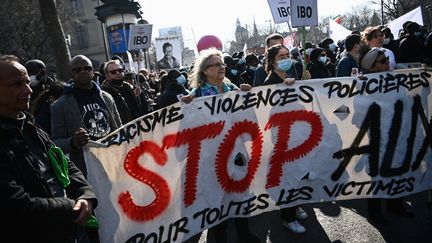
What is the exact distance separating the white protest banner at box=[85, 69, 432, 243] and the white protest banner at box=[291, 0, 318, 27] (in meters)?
1.82

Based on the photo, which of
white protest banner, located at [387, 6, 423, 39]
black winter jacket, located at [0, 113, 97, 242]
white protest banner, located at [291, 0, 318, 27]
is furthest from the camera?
white protest banner, located at [387, 6, 423, 39]

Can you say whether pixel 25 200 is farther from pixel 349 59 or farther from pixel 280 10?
pixel 280 10

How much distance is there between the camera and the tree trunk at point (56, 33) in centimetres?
969

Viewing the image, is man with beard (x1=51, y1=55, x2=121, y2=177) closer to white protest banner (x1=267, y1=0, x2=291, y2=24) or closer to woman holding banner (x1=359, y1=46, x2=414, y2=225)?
woman holding banner (x1=359, y1=46, x2=414, y2=225)

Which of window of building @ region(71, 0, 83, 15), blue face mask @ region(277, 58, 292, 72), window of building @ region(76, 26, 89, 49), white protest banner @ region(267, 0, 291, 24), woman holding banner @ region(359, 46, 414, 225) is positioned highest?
window of building @ region(71, 0, 83, 15)

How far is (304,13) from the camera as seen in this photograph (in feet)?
17.0

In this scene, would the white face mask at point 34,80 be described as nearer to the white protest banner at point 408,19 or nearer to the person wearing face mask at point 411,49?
the person wearing face mask at point 411,49

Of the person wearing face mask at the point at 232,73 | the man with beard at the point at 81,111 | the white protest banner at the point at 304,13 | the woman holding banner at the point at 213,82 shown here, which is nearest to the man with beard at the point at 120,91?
the man with beard at the point at 81,111

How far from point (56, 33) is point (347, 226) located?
8.92 m

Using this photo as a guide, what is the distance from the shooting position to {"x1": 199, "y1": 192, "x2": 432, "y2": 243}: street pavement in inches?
140

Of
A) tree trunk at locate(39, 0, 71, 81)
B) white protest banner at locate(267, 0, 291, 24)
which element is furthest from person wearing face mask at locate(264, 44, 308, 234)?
tree trunk at locate(39, 0, 71, 81)

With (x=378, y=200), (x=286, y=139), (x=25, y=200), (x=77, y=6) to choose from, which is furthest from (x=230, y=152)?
(x=77, y=6)

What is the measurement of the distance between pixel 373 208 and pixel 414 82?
53.8 inches

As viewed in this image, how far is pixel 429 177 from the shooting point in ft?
12.2
